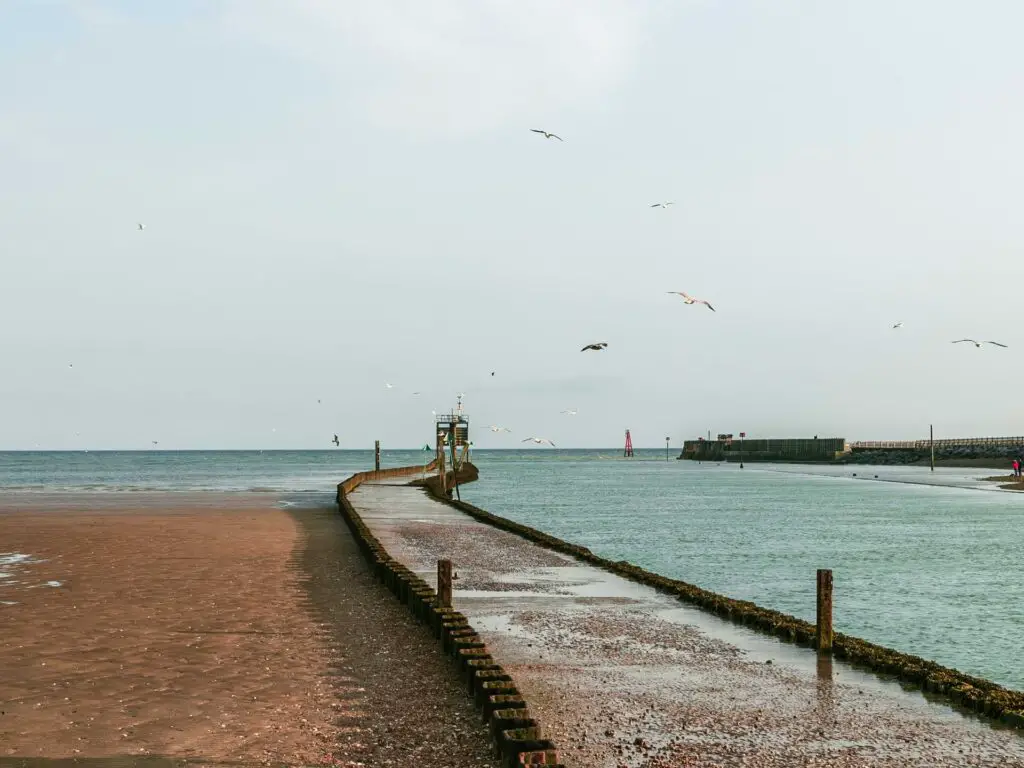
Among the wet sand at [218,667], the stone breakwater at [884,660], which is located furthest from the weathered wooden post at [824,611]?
the wet sand at [218,667]

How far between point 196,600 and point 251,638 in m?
4.57

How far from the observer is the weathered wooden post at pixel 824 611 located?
51.5 feet

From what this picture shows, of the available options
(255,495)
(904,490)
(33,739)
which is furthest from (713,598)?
(904,490)

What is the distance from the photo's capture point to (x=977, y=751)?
428 inches

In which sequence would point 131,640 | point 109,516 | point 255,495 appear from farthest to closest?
point 255,495 → point 109,516 → point 131,640

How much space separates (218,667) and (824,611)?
31.6 feet

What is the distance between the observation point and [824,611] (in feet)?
52.3

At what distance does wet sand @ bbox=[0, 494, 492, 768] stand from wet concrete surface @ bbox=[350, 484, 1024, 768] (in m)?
1.49

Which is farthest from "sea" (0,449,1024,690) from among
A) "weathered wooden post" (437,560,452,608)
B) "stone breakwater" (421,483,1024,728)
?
"weathered wooden post" (437,560,452,608)

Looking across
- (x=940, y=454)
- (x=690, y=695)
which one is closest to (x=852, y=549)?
(x=690, y=695)

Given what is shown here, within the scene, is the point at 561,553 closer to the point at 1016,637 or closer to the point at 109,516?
the point at 1016,637

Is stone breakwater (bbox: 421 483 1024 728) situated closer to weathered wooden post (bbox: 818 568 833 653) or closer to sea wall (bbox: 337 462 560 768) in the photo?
weathered wooden post (bbox: 818 568 833 653)

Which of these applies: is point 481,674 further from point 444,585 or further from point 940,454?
point 940,454

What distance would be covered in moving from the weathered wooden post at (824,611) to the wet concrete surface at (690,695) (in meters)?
0.28
